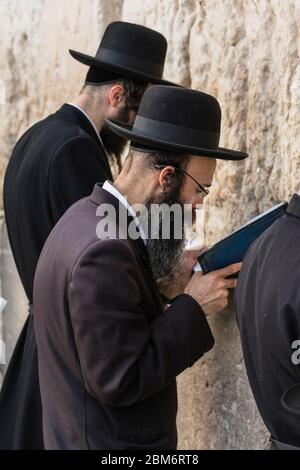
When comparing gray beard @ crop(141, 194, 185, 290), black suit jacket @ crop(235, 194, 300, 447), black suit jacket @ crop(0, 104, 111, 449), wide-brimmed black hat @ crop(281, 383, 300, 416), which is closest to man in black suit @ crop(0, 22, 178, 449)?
black suit jacket @ crop(0, 104, 111, 449)

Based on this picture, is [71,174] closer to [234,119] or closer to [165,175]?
[234,119]

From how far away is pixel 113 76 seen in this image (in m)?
3.92

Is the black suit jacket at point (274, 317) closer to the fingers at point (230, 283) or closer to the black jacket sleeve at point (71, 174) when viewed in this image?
the fingers at point (230, 283)

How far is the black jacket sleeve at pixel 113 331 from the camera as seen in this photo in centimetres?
260

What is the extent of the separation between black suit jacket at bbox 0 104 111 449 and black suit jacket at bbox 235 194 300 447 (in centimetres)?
113

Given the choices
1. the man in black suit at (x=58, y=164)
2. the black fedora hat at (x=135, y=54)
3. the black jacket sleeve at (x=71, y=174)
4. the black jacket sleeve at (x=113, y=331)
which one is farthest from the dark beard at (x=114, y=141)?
the black jacket sleeve at (x=113, y=331)

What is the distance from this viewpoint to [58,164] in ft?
12.0

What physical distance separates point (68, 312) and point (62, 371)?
0.21 metres

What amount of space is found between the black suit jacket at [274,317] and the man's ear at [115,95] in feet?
4.48

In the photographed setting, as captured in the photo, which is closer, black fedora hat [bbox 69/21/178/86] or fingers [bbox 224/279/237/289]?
fingers [bbox 224/279/237/289]

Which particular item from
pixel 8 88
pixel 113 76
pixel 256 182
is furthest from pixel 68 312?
pixel 8 88

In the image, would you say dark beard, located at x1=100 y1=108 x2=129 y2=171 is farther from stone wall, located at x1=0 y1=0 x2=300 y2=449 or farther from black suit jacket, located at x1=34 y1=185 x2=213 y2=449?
black suit jacket, located at x1=34 y1=185 x2=213 y2=449

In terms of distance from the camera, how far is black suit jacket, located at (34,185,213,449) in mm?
2613

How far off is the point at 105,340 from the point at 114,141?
1622 mm
